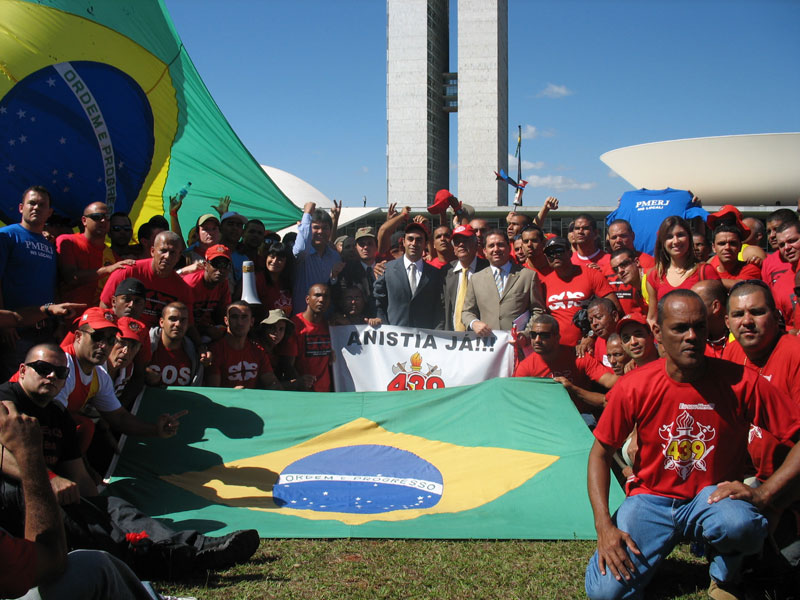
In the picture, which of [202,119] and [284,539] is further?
[202,119]

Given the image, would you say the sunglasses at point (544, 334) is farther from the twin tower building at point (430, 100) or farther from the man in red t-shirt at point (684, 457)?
the twin tower building at point (430, 100)

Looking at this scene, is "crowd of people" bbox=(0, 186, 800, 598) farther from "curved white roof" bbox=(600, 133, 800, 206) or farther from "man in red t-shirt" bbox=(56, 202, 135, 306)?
"curved white roof" bbox=(600, 133, 800, 206)

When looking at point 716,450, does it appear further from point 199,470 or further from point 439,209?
point 439,209

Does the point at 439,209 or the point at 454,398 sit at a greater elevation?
the point at 439,209

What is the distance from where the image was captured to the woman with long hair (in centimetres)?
603

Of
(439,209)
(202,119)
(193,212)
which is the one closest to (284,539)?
(439,209)

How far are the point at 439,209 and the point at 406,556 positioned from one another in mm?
5382

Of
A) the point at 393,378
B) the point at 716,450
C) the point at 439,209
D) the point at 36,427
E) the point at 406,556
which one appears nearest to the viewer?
the point at 36,427

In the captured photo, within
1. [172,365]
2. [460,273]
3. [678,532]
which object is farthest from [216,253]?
[678,532]

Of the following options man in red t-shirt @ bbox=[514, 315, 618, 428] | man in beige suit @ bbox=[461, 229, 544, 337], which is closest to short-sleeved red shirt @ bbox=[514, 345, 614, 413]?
man in red t-shirt @ bbox=[514, 315, 618, 428]

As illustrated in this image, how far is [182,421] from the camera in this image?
19.0 ft

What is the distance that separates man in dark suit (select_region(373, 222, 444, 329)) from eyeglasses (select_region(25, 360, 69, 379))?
406cm

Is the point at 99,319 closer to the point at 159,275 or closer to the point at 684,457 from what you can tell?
the point at 159,275

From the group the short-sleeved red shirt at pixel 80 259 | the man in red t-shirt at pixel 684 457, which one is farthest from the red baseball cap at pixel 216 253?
the man in red t-shirt at pixel 684 457
